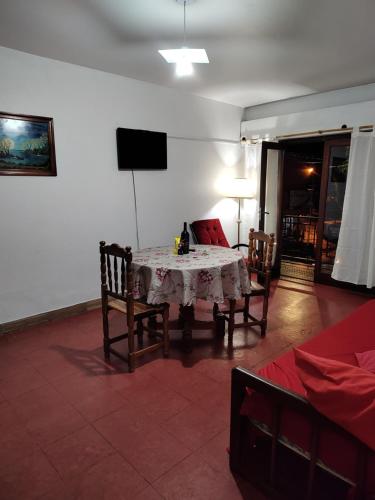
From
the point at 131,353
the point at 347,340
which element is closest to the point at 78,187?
the point at 131,353

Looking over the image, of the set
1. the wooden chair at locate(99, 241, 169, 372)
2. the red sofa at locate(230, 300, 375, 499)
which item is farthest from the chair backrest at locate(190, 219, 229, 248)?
the red sofa at locate(230, 300, 375, 499)

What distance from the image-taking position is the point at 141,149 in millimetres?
3939

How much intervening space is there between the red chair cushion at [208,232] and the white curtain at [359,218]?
5.23 ft

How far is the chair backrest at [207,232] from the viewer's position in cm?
452

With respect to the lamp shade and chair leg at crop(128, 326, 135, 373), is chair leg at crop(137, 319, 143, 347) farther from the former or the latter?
the lamp shade

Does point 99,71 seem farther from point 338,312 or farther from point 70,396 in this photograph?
point 338,312

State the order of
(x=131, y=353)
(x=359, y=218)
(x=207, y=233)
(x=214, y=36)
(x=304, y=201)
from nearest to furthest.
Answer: (x=131, y=353), (x=214, y=36), (x=359, y=218), (x=207, y=233), (x=304, y=201)

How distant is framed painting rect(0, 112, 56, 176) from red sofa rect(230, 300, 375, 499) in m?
2.77

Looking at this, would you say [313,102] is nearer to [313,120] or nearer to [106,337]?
[313,120]

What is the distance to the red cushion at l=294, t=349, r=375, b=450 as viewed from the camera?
991 millimetres

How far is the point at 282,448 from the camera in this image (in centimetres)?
133

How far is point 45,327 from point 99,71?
109 inches

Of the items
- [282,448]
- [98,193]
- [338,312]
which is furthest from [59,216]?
[338,312]

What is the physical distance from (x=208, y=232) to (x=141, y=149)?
Result: 1.46 meters
